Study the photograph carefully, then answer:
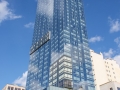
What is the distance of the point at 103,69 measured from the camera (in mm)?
142250

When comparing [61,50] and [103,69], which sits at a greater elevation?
[61,50]

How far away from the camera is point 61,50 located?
4779 inches

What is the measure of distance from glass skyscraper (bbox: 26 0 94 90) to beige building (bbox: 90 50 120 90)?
12.7 m

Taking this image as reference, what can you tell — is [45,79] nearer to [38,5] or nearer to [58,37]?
[58,37]

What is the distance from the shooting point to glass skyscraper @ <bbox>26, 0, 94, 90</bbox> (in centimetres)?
11476

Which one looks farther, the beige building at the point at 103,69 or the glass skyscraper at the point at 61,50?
the beige building at the point at 103,69

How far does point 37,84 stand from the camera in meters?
131

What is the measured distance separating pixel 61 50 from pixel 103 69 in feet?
134

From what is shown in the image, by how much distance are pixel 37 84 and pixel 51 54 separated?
2280cm

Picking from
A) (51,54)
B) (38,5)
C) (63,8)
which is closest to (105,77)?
(51,54)

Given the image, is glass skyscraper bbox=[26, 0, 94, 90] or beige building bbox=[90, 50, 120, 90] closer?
glass skyscraper bbox=[26, 0, 94, 90]

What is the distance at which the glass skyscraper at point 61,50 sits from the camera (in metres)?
115

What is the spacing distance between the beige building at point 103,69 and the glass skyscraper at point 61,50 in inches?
500

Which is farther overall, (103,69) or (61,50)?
(103,69)
